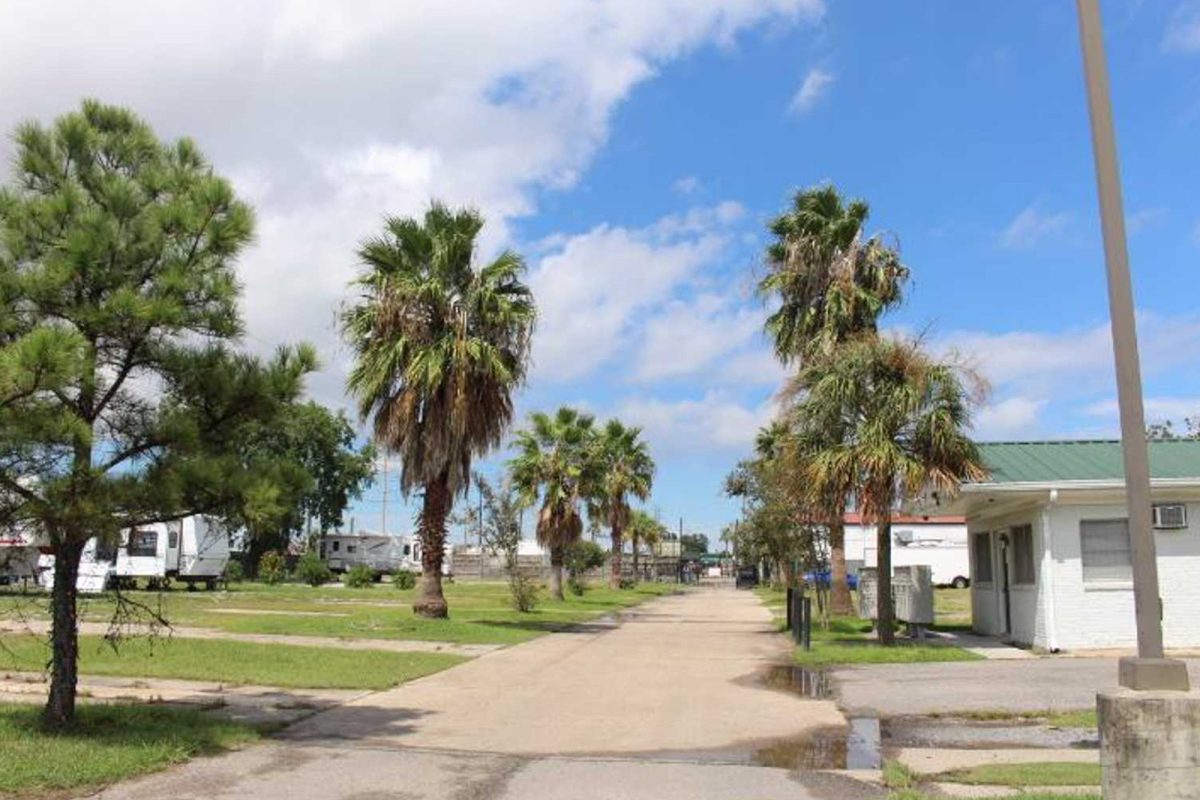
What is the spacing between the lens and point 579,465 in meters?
43.1

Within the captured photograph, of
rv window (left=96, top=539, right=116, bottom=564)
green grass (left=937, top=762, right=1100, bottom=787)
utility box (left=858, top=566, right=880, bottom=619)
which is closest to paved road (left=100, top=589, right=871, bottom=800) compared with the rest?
green grass (left=937, top=762, right=1100, bottom=787)

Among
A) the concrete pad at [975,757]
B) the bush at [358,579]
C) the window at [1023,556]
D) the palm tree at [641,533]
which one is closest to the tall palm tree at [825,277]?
the window at [1023,556]

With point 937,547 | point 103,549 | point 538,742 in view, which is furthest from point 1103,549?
point 937,547

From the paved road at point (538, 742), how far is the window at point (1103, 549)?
6.73m

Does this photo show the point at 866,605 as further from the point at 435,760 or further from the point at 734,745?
the point at 435,760

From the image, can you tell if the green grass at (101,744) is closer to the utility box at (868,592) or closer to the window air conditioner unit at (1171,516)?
the window air conditioner unit at (1171,516)

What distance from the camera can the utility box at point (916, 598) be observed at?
75.3 ft

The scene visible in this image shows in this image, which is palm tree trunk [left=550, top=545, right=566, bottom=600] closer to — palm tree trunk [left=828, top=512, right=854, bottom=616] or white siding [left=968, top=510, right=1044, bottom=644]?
palm tree trunk [left=828, top=512, right=854, bottom=616]

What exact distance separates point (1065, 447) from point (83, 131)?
19946 mm

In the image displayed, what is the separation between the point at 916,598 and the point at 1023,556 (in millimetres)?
2287

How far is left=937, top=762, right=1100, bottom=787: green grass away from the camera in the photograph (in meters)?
8.45

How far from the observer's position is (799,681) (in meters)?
16.7

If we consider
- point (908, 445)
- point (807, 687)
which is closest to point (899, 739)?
point (807, 687)

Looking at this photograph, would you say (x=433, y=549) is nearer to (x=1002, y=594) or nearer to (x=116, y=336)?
(x=1002, y=594)
